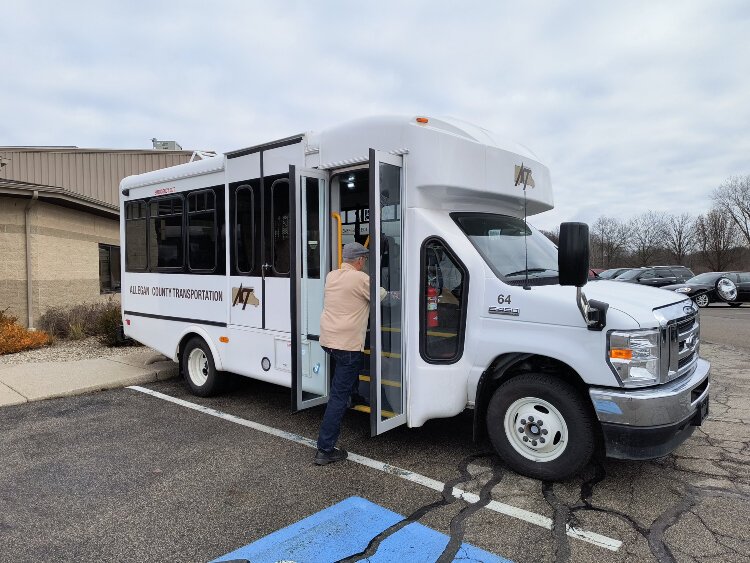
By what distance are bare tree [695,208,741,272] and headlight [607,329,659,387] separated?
175 ft

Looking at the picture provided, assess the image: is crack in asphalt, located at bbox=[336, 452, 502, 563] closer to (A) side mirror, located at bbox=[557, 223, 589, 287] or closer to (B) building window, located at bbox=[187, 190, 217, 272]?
(A) side mirror, located at bbox=[557, 223, 589, 287]

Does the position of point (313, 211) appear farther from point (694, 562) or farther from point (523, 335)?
point (694, 562)

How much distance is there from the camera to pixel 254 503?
12.5ft

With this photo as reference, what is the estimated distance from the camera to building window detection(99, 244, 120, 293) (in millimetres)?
14430

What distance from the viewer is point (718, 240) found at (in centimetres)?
5016

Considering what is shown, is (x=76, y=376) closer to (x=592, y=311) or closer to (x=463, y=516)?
(x=463, y=516)

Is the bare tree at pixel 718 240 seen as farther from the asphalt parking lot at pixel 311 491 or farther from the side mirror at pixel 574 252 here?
the side mirror at pixel 574 252

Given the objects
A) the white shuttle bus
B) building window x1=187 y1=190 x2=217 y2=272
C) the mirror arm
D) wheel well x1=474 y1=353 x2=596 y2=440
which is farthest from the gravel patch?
the mirror arm

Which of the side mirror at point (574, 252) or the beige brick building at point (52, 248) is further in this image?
the beige brick building at point (52, 248)

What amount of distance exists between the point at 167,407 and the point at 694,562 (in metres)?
5.25

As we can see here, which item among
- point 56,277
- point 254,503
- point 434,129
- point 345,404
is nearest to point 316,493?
point 254,503

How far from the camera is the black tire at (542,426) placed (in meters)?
3.87

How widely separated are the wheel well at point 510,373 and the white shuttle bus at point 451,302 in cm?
1

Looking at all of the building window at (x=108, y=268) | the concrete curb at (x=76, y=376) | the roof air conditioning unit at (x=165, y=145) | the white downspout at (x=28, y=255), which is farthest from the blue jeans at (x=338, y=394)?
the roof air conditioning unit at (x=165, y=145)
